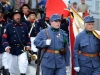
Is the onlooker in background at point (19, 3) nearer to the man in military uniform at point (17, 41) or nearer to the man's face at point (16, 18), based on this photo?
the man's face at point (16, 18)

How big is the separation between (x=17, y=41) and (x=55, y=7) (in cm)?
128

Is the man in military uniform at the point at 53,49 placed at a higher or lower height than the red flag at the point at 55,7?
lower

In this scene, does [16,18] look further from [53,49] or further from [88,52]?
[88,52]

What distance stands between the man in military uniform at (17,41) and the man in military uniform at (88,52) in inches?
80.8

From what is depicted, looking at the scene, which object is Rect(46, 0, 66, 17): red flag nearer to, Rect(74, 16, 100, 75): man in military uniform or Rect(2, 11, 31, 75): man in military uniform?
Rect(2, 11, 31, 75): man in military uniform

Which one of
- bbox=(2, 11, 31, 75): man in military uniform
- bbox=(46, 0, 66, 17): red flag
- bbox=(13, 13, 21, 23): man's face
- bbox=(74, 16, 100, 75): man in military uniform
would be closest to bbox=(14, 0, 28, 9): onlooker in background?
bbox=(13, 13, 21, 23): man's face

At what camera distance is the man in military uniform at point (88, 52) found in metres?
8.28

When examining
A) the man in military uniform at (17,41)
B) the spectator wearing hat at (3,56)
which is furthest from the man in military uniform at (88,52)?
the spectator wearing hat at (3,56)

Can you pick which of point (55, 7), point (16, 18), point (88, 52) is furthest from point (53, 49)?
point (16, 18)

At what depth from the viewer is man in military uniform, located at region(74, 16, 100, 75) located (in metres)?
8.28

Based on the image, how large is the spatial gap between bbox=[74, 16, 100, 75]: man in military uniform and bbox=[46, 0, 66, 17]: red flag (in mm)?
1559

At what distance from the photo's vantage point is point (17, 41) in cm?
1006

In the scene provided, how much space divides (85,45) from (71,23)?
137 centimetres

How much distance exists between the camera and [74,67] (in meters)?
8.39
